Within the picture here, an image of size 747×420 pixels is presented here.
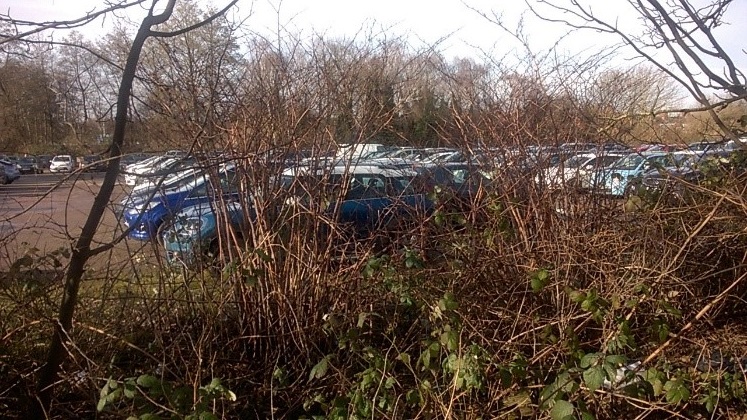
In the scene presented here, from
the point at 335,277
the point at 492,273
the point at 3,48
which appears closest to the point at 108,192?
the point at 3,48

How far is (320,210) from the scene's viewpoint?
388 cm

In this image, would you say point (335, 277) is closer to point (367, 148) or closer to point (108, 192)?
point (367, 148)

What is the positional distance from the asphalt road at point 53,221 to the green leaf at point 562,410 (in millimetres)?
2187

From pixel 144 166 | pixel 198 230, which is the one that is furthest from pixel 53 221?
pixel 198 230

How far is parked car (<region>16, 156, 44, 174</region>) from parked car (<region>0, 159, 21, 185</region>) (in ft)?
0.21

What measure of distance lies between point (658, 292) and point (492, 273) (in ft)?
3.17

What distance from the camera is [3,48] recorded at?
3004 mm

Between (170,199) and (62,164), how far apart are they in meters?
0.65

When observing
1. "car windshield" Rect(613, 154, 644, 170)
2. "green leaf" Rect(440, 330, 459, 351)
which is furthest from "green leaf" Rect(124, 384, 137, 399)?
"car windshield" Rect(613, 154, 644, 170)

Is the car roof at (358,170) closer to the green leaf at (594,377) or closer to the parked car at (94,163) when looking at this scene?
the parked car at (94,163)

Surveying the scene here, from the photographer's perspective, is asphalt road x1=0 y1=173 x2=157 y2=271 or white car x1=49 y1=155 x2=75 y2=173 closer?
white car x1=49 y1=155 x2=75 y2=173

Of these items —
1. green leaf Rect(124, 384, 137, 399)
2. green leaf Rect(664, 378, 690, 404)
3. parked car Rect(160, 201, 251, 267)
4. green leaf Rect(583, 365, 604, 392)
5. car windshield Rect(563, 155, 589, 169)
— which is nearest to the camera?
green leaf Rect(124, 384, 137, 399)

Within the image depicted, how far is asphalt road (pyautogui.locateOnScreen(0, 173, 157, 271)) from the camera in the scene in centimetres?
316

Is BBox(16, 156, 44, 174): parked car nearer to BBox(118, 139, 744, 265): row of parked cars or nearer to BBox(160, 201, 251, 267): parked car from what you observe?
BBox(118, 139, 744, 265): row of parked cars
